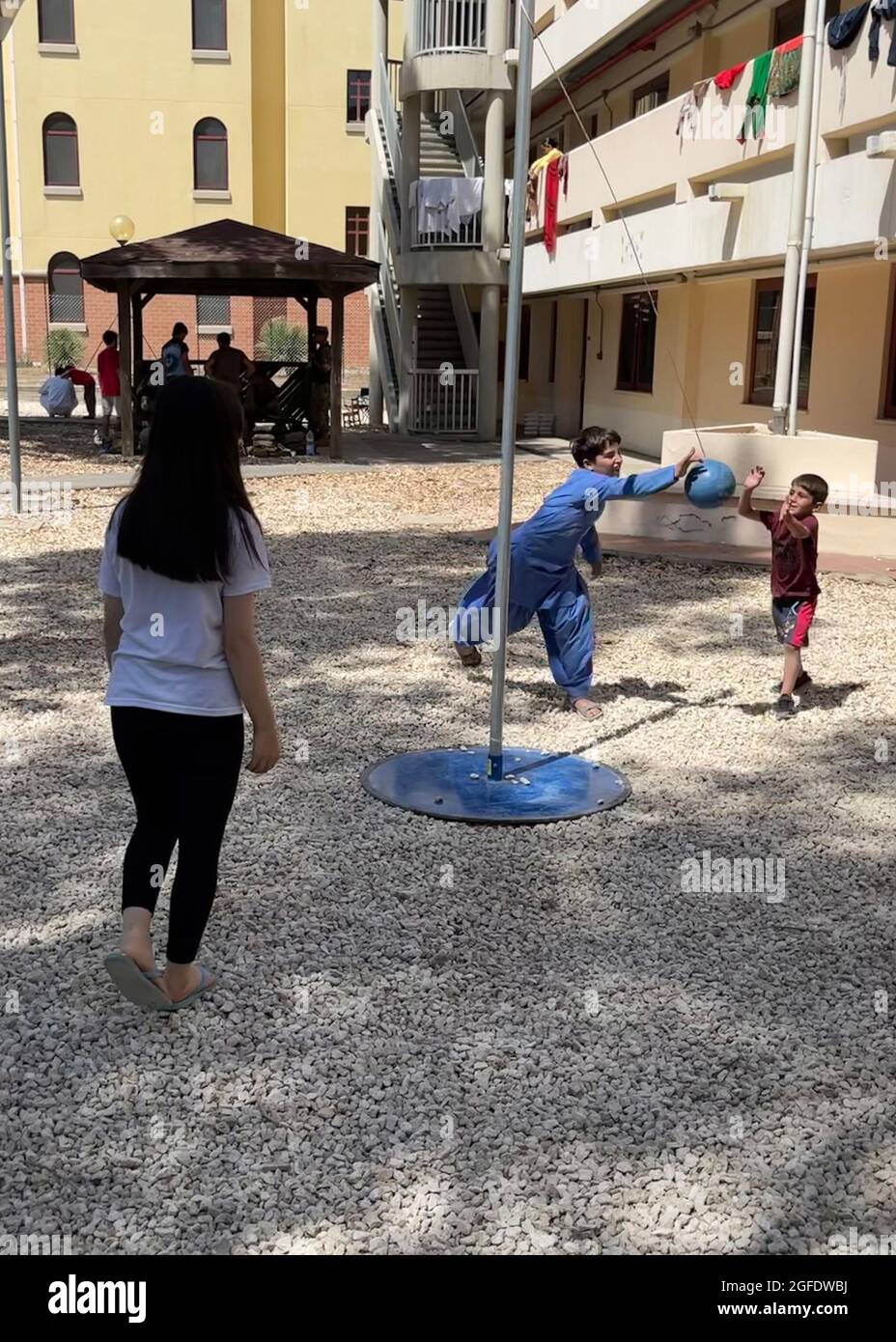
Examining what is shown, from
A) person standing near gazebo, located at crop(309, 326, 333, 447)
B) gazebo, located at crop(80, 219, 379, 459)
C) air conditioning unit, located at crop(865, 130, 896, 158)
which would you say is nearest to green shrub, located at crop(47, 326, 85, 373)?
person standing near gazebo, located at crop(309, 326, 333, 447)

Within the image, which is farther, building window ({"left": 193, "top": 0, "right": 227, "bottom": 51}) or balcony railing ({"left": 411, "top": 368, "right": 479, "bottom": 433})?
building window ({"left": 193, "top": 0, "right": 227, "bottom": 51})

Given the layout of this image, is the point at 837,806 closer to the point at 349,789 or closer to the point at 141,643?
the point at 349,789

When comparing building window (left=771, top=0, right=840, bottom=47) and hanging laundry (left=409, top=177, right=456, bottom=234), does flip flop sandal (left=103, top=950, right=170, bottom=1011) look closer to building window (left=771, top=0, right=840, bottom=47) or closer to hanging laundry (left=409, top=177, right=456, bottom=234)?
building window (left=771, top=0, right=840, bottom=47)

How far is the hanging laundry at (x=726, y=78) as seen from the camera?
15.2m

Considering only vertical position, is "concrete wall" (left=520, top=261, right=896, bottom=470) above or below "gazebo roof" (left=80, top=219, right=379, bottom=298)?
below

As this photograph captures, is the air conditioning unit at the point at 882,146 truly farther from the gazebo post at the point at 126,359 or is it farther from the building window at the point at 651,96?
the gazebo post at the point at 126,359

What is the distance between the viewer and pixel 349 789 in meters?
5.64

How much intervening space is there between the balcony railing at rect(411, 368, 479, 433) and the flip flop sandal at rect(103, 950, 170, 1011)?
20.4 metres

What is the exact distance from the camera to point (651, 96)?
21.2m

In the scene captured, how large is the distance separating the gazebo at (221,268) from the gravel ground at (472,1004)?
11.4 m

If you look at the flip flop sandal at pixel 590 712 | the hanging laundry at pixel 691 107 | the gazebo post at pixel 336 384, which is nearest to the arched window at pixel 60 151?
the gazebo post at pixel 336 384

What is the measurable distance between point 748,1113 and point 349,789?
8.54 ft

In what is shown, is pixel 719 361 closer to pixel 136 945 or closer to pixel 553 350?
pixel 553 350

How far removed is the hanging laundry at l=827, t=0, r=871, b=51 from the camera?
41.7ft
